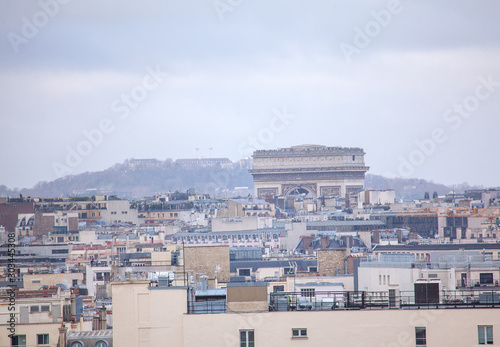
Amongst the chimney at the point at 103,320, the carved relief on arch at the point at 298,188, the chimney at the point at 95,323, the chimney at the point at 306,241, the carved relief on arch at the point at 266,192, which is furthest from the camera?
the carved relief on arch at the point at 298,188

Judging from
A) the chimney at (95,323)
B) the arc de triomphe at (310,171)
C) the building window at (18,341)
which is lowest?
the building window at (18,341)

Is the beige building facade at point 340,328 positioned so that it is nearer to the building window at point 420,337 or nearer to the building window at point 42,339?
the building window at point 420,337

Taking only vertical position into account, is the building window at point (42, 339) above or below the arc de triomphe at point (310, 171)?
below

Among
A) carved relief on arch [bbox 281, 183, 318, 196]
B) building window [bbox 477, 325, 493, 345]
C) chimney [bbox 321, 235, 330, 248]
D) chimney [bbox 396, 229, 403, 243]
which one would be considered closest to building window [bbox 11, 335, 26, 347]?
building window [bbox 477, 325, 493, 345]

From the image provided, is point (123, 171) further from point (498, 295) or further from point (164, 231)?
point (498, 295)

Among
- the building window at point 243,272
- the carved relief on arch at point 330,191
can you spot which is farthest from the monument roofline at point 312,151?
the building window at point 243,272

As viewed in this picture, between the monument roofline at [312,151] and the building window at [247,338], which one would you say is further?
the monument roofline at [312,151]

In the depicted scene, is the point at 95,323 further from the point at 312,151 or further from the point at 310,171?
the point at 312,151
